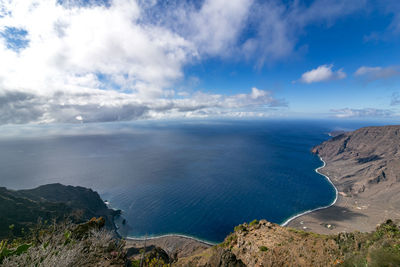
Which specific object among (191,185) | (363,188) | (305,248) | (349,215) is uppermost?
(305,248)

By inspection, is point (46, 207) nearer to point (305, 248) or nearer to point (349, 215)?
point (305, 248)

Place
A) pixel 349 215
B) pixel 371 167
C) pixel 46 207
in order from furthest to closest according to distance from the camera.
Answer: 1. pixel 371 167
2. pixel 349 215
3. pixel 46 207

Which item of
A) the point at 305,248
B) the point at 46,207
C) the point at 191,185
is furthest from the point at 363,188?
the point at 46,207

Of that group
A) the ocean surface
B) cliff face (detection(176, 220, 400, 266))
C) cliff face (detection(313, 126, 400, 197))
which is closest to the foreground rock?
cliff face (detection(313, 126, 400, 197))

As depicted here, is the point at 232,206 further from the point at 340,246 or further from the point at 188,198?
the point at 340,246

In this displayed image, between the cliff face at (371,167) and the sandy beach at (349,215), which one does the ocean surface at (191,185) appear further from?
the cliff face at (371,167)

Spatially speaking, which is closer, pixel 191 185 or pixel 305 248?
pixel 305 248

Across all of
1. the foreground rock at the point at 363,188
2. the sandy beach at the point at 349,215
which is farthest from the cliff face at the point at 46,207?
the foreground rock at the point at 363,188
